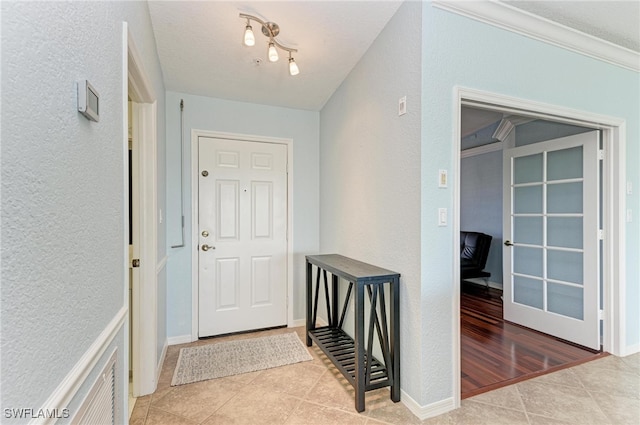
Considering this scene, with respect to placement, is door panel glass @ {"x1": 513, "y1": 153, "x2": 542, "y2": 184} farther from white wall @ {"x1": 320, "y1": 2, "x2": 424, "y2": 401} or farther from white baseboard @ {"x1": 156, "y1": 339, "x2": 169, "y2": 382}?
white baseboard @ {"x1": 156, "y1": 339, "x2": 169, "y2": 382}

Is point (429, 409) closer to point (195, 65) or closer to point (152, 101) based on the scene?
point (152, 101)

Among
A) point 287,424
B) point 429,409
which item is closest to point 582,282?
point 429,409

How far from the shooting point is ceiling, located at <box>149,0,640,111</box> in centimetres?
192

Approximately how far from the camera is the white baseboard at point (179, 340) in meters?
2.87

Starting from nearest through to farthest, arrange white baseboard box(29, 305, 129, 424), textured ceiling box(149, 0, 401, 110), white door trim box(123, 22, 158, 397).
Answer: white baseboard box(29, 305, 129, 424) → textured ceiling box(149, 0, 401, 110) → white door trim box(123, 22, 158, 397)

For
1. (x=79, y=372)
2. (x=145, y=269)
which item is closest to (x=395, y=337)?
(x=79, y=372)

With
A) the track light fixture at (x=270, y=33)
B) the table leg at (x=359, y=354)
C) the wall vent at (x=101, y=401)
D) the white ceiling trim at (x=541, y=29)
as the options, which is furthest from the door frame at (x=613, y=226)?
the wall vent at (x=101, y=401)

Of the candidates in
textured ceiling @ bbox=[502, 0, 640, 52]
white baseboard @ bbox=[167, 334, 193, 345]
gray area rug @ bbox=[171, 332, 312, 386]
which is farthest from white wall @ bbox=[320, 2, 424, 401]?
white baseboard @ bbox=[167, 334, 193, 345]

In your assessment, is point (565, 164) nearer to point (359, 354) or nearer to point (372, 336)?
point (372, 336)

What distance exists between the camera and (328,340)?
2561 mm

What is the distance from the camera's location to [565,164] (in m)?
2.90

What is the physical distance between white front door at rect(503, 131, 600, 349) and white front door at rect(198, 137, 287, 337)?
99.8 inches

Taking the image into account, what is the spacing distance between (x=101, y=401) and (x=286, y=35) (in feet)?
7.48

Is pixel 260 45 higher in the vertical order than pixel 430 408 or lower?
higher
